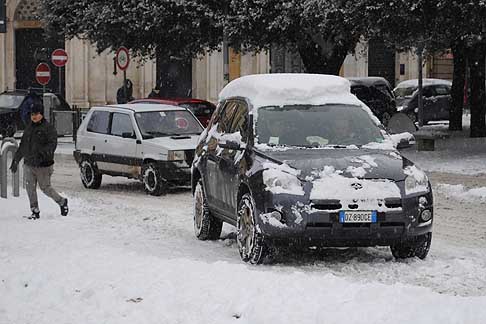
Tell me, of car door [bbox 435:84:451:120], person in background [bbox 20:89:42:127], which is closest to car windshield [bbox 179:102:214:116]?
person in background [bbox 20:89:42:127]

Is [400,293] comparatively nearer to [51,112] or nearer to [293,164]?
[293,164]

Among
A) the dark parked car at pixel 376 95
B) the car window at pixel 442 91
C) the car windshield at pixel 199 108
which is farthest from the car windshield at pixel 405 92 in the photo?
the car windshield at pixel 199 108

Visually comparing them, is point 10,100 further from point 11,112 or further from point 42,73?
point 42,73

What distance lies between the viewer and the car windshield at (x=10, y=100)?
121 feet

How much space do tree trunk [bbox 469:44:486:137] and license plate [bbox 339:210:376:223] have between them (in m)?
19.9

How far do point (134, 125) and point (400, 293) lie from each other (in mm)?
12284

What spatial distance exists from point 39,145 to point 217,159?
136 inches

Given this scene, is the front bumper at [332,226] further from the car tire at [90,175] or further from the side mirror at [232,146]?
the car tire at [90,175]

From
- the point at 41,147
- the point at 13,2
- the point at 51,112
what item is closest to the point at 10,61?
the point at 13,2

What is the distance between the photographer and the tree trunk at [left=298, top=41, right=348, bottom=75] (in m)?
30.5

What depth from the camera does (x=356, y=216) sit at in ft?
34.6

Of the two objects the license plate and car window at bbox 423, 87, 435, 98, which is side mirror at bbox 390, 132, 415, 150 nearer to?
the license plate

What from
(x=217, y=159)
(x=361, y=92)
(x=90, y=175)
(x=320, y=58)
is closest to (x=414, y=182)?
(x=217, y=159)

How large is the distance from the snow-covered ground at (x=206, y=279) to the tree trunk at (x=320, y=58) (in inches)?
619
